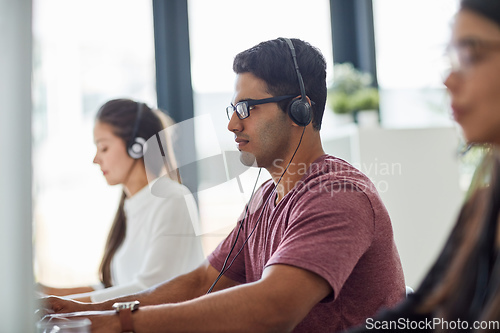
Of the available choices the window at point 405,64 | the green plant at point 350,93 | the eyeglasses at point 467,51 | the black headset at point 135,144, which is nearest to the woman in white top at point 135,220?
the black headset at point 135,144

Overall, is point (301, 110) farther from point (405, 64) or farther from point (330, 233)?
point (405, 64)

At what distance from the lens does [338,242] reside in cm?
86

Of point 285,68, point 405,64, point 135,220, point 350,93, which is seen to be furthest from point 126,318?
point 405,64

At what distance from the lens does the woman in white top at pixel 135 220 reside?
1.36 metres

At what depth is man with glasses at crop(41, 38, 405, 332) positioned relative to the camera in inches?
32.5

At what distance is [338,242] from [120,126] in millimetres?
1034

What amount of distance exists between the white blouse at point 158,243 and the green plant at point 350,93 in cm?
123

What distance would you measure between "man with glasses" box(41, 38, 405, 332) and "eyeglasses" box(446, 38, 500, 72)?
0.37m

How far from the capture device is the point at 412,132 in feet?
7.34

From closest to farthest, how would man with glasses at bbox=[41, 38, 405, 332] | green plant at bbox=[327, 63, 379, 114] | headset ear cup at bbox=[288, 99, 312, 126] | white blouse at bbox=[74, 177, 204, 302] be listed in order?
1. man with glasses at bbox=[41, 38, 405, 332]
2. headset ear cup at bbox=[288, 99, 312, 126]
3. white blouse at bbox=[74, 177, 204, 302]
4. green plant at bbox=[327, 63, 379, 114]

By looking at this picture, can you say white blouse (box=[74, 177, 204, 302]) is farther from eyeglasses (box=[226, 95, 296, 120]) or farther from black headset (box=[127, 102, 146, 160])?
eyeglasses (box=[226, 95, 296, 120])

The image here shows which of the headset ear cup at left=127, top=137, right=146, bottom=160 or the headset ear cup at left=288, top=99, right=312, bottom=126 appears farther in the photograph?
the headset ear cup at left=127, top=137, right=146, bottom=160

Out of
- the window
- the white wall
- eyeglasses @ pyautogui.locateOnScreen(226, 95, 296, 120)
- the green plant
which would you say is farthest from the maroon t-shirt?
the window

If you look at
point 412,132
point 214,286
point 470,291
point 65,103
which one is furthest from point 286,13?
point 470,291
